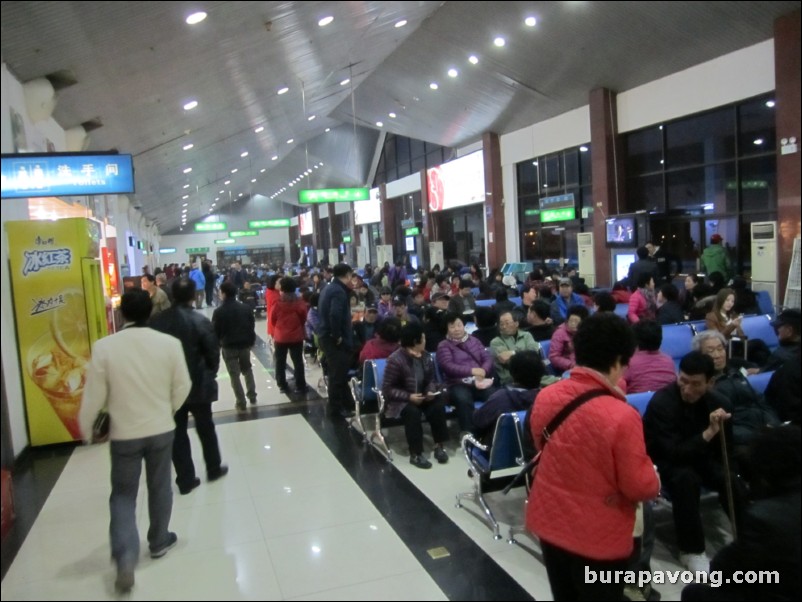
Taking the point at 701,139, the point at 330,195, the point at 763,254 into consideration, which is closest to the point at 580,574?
the point at 763,254

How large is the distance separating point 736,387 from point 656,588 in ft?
4.38

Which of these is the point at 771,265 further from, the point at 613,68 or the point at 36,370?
the point at 36,370

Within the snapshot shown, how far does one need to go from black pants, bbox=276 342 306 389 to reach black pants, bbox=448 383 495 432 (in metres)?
3.12

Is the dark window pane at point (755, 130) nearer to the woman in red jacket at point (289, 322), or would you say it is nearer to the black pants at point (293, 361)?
the woman in red jacket at point (289, 322)

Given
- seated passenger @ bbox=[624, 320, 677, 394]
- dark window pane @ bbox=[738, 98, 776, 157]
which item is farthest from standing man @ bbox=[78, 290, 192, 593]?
dark window pane @ bbox=[738, 98, 776, 157]

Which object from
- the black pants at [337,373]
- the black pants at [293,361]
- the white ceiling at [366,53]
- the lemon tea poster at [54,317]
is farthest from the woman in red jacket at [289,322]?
the white ceiling at [366,53]

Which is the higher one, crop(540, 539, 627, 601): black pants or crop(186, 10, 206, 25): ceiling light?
crop(186, 10, 206, 25): ceiling light

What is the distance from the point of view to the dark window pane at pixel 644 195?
11.9 meters

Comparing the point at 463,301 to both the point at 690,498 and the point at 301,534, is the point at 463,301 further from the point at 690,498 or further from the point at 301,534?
the point at 301,534

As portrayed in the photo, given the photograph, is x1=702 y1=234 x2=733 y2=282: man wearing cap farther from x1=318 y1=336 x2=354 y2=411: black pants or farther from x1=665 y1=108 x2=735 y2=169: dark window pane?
x1=318 y1=336 x2=354 y2=411: black pants

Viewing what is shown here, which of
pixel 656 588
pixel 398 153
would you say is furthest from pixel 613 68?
pixel 398 153

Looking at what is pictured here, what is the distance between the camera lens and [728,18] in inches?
93.0

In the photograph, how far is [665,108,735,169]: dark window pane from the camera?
10406 mm

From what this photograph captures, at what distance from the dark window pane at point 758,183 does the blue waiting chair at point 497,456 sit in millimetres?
8140
